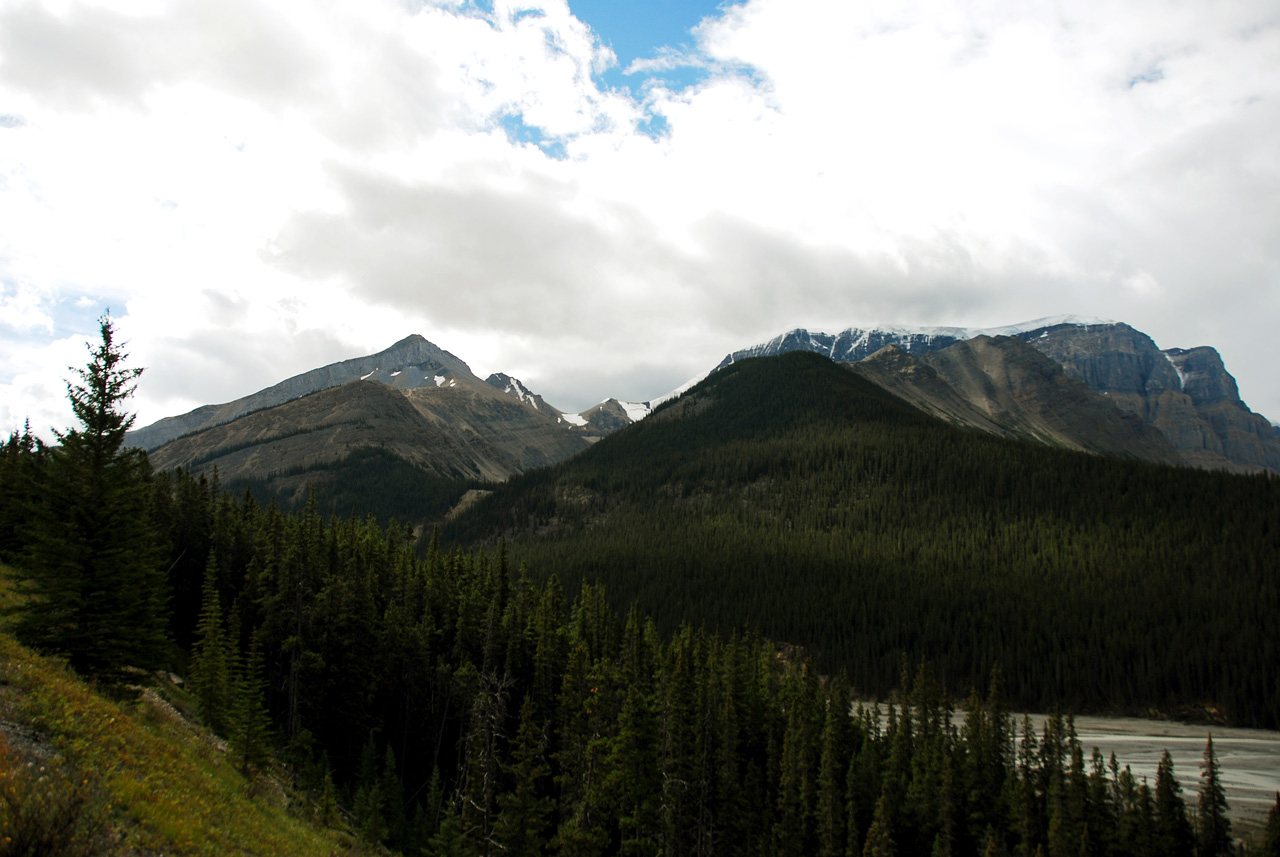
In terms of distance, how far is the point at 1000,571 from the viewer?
142m

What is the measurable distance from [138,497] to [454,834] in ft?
96.2

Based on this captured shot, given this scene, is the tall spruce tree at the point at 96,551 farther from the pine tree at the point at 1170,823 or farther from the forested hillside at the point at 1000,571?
the forested hillside at the point at 1000,571

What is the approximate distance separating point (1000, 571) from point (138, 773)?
15070cm

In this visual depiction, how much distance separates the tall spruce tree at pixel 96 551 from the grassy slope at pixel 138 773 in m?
1.71

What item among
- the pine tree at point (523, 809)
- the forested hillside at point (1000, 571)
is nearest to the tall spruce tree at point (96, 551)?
the pine tree at point (523, 809)

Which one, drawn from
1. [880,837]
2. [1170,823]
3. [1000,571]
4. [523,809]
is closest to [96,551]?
[523,809]

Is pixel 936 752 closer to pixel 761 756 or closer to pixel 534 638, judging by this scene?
pixel 761 756

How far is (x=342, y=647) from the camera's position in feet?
192

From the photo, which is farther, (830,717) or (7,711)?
(830,717)

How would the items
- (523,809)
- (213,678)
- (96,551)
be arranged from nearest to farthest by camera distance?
(96,551)
(213,678)
(523,809)

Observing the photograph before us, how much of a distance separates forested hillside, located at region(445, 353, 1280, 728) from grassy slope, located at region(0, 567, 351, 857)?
109 metres

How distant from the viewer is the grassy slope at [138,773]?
14.9 metres

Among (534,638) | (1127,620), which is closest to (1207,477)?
(1127,620)

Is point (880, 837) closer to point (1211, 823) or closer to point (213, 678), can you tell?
point (1211, 823)
